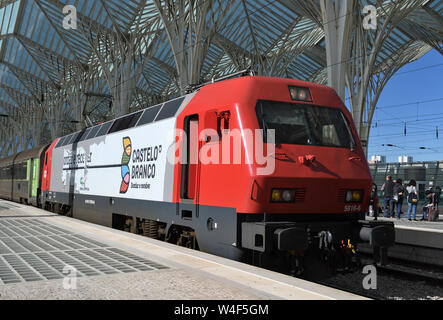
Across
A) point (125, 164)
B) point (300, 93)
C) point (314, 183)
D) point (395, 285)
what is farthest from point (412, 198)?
point (314, 183)

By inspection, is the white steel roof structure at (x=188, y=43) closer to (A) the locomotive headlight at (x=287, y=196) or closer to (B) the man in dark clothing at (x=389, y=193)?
(B) the man in dark clothing at (x=389, y=193)

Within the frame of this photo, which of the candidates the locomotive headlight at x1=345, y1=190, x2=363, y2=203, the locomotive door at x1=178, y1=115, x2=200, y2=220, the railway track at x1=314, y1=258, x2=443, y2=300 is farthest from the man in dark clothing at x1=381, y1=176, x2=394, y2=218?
the locomotive door at x1=178, y1=115, x2=200, y2=220

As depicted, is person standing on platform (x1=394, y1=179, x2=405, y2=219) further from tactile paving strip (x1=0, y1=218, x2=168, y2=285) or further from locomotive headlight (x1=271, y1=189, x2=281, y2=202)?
tactile paving strip (x1=0, y1=218, x2=168, y2=285)

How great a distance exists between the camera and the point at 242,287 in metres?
4.98

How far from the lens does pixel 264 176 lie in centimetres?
664

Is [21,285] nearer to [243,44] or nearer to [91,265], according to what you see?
[91,265]

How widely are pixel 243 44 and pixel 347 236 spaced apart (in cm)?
3506

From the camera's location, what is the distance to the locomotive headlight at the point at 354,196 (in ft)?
24.5

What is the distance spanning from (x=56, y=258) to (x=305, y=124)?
4.48m

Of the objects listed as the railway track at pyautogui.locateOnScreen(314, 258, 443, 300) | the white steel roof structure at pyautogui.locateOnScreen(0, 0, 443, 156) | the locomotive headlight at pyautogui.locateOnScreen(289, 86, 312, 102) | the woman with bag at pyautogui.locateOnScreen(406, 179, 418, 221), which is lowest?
the railway track at pyautogui.locateOnScreen(314, 258, 443, 300)

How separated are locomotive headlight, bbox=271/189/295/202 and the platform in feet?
3.73

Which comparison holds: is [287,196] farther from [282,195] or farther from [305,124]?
[305,124]

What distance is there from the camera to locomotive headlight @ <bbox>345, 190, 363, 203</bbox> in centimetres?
747

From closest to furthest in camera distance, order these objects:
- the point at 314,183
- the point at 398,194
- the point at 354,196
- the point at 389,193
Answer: the point at 314,183 < the point at 354,196 < the point at 398,194 < the point at 389,193
